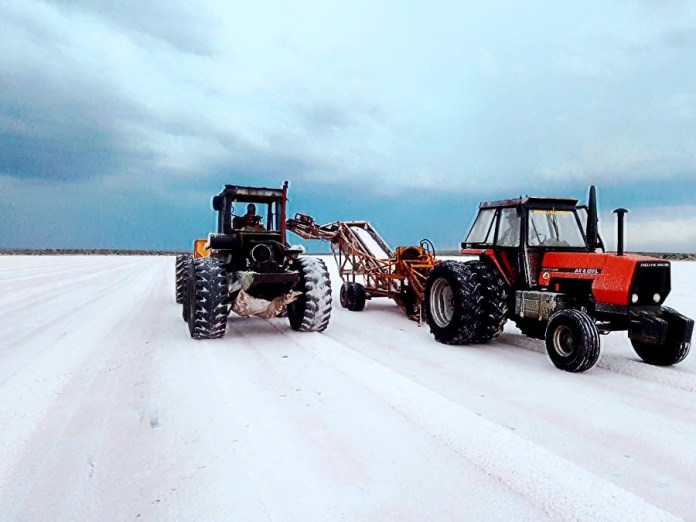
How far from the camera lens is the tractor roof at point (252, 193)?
24.9ft

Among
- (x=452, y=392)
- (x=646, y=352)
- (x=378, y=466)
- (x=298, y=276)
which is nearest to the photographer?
(x=378, y=466)

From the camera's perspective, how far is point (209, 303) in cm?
659

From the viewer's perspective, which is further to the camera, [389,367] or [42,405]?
[389,367]

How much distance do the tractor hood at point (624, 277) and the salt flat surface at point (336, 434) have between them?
78 centimetres

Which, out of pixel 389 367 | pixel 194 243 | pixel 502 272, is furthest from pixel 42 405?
pixel 194 243

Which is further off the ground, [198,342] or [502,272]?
[502,272]

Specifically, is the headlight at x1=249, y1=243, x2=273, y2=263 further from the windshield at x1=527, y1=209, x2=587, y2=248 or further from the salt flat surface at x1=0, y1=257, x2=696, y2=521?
the windshield at x1=527, y1=209, x2=587, y2=248

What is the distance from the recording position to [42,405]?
3986 mm

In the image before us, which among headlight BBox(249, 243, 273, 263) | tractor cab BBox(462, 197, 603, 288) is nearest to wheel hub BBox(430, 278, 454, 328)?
tractor cab BBox(462, 197, 603, 288)

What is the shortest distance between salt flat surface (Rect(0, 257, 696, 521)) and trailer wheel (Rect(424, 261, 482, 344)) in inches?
13.8

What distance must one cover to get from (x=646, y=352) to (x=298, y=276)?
4.57m

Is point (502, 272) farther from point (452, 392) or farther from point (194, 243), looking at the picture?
point (194, 243)

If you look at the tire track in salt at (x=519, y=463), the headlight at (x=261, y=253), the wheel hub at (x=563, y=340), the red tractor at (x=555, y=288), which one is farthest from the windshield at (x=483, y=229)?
the tire track in salt at (x=519, y=463)

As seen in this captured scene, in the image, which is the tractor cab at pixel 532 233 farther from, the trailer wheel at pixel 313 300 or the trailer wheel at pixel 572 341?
the trailer wheel at pixel 313 300
